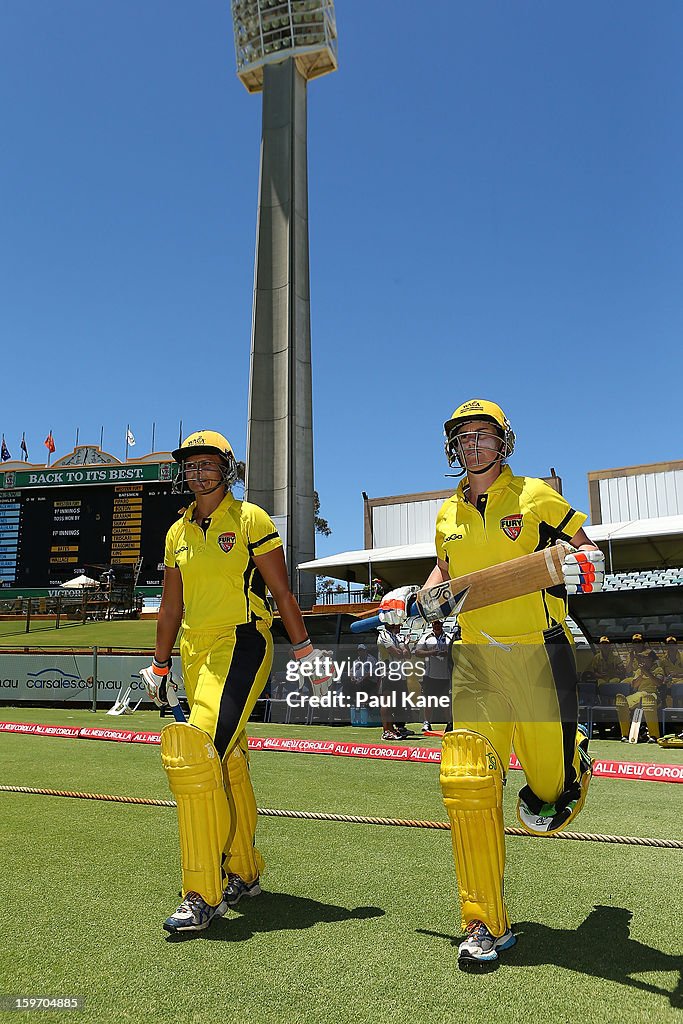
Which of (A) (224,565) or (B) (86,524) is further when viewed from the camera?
(B) (86,524)

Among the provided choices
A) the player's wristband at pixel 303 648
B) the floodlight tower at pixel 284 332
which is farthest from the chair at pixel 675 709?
the floodlight tower at pixel 284 332

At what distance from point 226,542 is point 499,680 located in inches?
63.6

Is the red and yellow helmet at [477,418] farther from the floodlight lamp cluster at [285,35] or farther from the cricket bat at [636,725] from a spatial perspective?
the floodlight lamp cluster at [285,35]

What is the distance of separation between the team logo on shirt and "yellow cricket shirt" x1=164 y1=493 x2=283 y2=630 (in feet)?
3.89

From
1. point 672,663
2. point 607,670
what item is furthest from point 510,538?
point 672,663

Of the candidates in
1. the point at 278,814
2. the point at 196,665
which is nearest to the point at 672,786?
the point at 278,814

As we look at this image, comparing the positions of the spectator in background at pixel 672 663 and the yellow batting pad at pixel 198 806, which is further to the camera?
the spectator in background at pixel 672 663

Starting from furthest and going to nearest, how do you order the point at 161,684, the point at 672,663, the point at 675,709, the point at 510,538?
the point at 672,663, the point at 675,709, the point at 161,684, the point at 510,538

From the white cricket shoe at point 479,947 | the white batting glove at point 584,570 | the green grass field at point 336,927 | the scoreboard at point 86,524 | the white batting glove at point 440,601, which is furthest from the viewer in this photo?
the scoreboard at point 86,524

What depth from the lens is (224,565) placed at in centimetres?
398

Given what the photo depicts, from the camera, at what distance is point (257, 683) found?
393cm

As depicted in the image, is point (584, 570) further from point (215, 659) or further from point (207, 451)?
point (207, 451)

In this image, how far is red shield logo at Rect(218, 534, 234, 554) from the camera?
402 cm

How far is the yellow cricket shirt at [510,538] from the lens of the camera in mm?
3404
